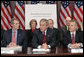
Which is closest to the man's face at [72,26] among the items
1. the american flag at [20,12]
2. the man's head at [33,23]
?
the man's head at [33,23]

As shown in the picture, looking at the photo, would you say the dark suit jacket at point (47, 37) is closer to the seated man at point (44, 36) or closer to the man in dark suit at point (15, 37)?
the seated man at point (44, 36)

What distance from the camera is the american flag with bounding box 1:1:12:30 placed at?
284 inches

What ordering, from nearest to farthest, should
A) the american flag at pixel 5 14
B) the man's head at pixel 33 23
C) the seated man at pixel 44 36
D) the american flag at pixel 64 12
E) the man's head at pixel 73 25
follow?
1. the man's head at pixel 73 25
2. the seated man at pixel 44 36
3. the man's head at pixel 33 23
4. the american flag at pixel 5 14
5. the american flag at pixel 64 12

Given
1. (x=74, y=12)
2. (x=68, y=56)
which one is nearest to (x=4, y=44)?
(x=68, y=56)

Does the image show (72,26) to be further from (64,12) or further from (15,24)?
(64,12)

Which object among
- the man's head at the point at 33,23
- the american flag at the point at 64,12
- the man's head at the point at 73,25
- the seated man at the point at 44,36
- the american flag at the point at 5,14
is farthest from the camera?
the american flag at the point at 64,12

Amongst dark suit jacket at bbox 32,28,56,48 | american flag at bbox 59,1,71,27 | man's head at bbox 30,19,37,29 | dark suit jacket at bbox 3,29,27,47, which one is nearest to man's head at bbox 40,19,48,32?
dark suit jacket at bbox 32,28,56,48

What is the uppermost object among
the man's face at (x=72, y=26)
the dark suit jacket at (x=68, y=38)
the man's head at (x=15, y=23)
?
the man's head at (x=15, y=23)

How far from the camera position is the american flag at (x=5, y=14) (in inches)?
284

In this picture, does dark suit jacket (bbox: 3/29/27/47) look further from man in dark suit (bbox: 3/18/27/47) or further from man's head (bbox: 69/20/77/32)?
man's head (bbox: 69/20/77/32)

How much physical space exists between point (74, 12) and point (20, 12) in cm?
185

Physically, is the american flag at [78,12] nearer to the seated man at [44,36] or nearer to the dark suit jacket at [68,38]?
the dark suit jacket at [68,38]

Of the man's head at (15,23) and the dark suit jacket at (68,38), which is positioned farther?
the dark suit jacket at (68,38)

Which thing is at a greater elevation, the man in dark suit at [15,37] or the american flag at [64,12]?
the american flag at [64,12]
